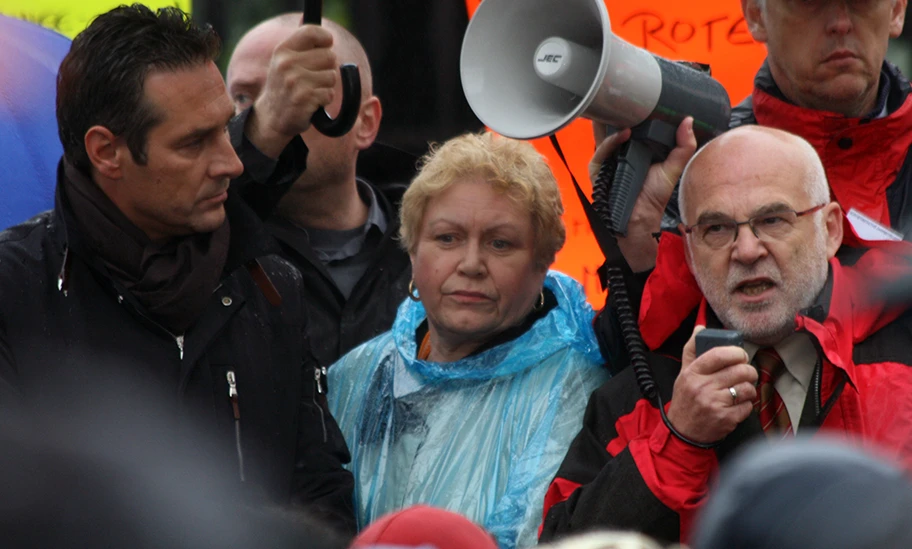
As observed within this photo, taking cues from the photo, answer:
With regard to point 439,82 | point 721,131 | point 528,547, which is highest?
point 721,131

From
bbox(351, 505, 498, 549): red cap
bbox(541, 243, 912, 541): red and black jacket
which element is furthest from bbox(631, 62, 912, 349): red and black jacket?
bbox(351, 505, 498, 549): red cap

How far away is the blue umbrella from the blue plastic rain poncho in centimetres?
97

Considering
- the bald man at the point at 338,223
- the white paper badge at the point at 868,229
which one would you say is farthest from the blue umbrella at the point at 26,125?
the white paper badge at the point at 868,229

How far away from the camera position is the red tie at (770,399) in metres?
2.56

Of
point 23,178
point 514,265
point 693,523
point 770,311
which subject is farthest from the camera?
point 23,178

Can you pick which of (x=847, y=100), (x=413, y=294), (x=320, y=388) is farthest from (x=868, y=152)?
(x=320, y=388)

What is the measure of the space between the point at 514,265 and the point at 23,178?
4.33 ft

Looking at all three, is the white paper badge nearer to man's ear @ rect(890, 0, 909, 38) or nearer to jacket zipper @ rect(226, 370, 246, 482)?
man's ear @ rect(890, 0, 909, 38)

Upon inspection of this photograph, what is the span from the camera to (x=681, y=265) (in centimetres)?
287

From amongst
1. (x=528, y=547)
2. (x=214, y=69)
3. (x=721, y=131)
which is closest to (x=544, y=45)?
(x=721, y=131)

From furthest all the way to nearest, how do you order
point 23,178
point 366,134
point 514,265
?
point 366,134
point 23,178
point 514,265

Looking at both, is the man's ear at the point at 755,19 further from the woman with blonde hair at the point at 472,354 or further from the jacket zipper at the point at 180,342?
the jacket zipper at the point at 180,342

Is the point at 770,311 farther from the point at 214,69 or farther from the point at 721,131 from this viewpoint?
the point at 214,69

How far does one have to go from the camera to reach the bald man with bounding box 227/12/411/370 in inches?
145
